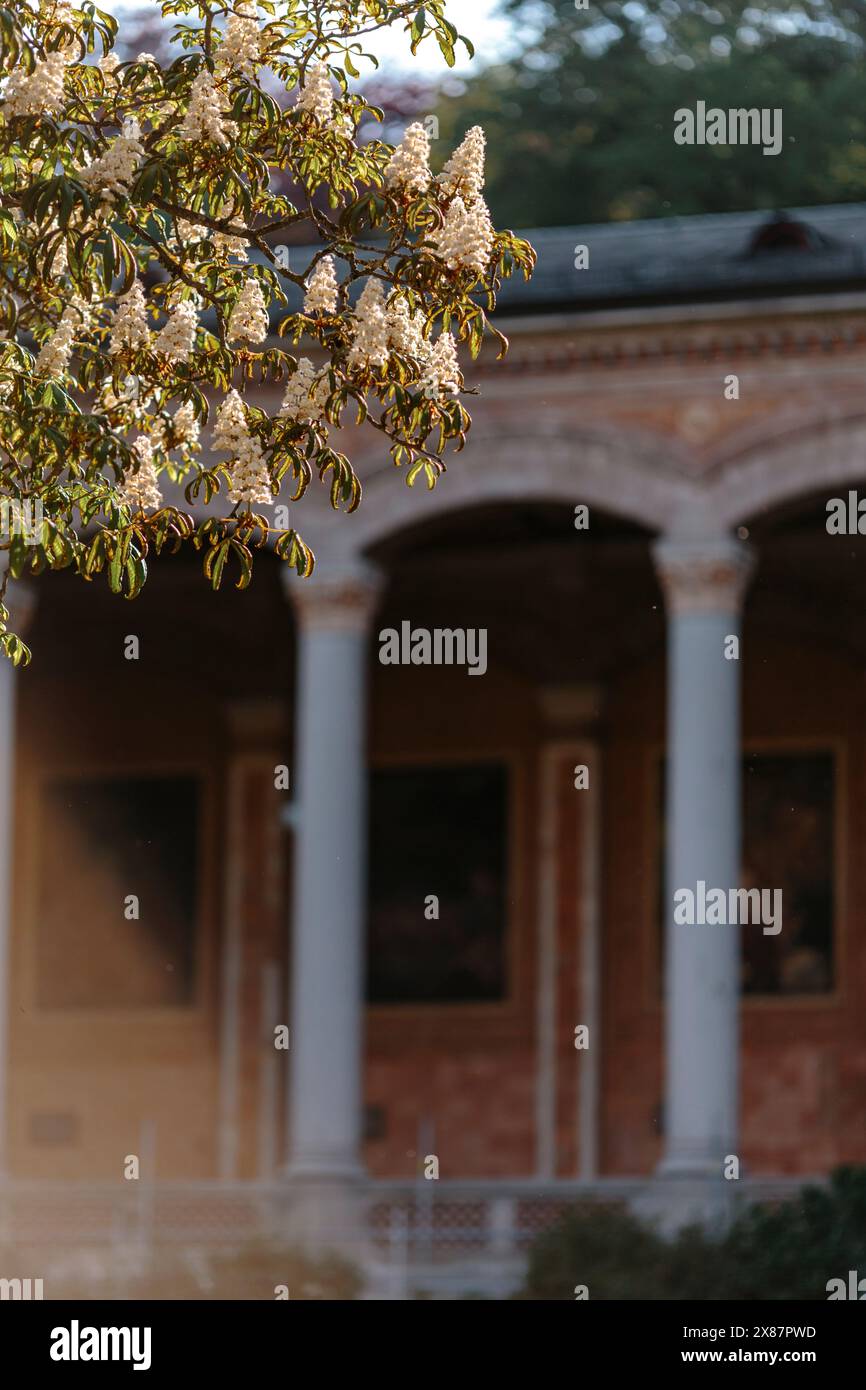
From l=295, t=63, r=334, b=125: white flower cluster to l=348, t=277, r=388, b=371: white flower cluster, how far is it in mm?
921

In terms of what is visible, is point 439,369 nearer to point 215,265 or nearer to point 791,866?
point 215,265

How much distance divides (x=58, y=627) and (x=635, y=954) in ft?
25.4

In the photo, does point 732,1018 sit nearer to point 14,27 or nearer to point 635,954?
point 635,954

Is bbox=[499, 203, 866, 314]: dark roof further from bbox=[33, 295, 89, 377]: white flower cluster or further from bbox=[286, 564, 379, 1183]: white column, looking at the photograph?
bbox=[33, 295, 89, 377]: white flower cluster

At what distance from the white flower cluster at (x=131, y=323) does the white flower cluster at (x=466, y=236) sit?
1.35 m

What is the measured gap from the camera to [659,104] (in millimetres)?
49000

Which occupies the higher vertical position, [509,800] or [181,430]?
[509,800]

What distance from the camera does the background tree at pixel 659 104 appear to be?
4691 centimetres

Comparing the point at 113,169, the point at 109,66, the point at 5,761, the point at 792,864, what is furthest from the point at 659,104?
the point at 113,169

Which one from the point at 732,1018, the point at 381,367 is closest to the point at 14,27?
the point at 381,367

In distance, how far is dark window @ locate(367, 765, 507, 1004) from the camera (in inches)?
1275

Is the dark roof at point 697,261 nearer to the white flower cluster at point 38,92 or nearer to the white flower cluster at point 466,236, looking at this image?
the white flower cluster at point 466,236

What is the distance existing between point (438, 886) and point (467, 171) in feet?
69.6

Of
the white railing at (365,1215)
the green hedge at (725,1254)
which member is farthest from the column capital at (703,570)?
the green hedge at (725,1254)
